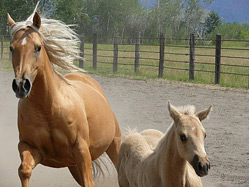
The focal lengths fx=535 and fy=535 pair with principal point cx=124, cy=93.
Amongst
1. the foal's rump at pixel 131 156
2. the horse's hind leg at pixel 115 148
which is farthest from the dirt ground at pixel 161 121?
the foal's rump at pixel 131 156

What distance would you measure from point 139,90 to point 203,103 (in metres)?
2.98

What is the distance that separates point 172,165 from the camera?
4.84 metres

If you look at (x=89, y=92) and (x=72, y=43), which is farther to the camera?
(x=89, y=92)

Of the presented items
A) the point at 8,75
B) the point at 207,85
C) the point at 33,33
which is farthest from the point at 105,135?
the point at 8,75

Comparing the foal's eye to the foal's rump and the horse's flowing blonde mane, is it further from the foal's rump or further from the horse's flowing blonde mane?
the foal's rump

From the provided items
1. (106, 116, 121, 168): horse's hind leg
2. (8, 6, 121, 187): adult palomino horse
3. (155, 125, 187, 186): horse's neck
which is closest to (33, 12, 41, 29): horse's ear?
(8, 6, 121, 187): adult palomino horse

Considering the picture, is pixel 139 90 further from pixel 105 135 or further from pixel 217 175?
pixel 105 135

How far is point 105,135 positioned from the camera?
5.80 meters

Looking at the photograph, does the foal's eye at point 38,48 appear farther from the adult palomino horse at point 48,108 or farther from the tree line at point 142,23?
the tree line at point 142,23

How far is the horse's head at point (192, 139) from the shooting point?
418cm

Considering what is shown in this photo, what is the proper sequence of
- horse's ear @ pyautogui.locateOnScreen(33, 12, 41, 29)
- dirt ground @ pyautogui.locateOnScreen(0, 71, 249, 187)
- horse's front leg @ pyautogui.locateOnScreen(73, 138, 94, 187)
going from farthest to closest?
dirt ground @ pyautogui.locateOnScreen(0, 71, 249, 187)
horse's front leg @ pyautogui.locateOnScreen(73, 138, 94, 187)
horse's ear @ pyautogui.locateOnScreen(33, 12, 41, 29)

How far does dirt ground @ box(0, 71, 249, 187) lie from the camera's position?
709 cm

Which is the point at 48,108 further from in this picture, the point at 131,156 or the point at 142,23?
the point at 142,23

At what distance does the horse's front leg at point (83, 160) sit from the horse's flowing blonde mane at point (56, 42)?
0.82m
